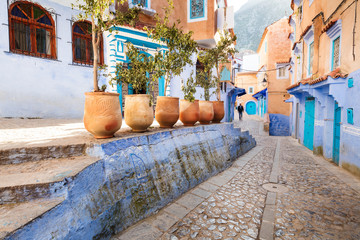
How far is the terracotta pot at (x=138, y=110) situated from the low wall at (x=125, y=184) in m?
0.33

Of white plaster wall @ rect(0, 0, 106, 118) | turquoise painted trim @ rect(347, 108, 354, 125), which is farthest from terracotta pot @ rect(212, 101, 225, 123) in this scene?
white plaster wall @ rect(0, 0, 106, 118)

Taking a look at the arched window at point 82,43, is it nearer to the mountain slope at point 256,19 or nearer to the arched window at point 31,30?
the arched window at point 31,30

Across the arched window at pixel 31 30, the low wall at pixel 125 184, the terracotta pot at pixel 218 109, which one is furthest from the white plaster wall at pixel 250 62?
the low wall at pixel 125 184

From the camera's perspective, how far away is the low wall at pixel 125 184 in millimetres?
1897

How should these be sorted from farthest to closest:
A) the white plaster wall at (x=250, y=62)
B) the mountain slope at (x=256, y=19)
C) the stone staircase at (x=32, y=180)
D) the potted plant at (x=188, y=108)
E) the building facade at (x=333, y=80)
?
the mountain slope at (x=256, y=19), the white plaster wall at (x=250, y=62), the building facade at (x=333, y=80), the potted plant at (x=188, y=108), the stone staircase at (x=32, y=180)

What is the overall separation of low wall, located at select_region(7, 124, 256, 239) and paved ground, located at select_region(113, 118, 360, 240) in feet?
0.84

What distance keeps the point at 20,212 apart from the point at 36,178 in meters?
0.37

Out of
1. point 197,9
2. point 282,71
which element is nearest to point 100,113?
point 197,9

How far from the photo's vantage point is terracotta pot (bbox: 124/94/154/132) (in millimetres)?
3461

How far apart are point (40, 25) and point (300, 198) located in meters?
9.46

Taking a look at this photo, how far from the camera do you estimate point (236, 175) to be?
207 inches

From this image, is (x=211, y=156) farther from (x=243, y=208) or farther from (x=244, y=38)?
(x=244, y=38)

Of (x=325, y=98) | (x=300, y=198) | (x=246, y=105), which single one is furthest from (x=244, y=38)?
(x=300, y=198)

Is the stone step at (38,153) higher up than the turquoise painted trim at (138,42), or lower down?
lower down
